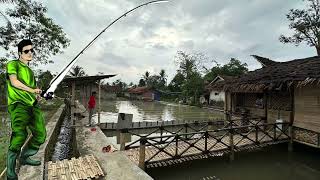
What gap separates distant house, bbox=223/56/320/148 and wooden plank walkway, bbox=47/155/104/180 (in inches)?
392

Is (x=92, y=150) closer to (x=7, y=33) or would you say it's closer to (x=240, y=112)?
(x=240, y=112)

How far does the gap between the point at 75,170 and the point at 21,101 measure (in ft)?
10.2

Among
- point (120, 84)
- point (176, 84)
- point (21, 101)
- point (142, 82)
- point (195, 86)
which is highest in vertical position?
point (142, 82)

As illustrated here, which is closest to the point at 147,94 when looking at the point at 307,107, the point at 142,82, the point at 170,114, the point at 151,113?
the point at 142,82

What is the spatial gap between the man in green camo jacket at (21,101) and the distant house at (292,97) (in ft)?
37.0

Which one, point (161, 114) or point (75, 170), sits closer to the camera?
point (75, 170)

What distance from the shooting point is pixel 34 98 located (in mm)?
3557

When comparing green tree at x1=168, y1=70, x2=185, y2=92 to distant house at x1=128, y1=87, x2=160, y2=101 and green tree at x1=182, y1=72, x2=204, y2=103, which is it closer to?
distant house at x1=128, y1=87, x2=160, y2=101

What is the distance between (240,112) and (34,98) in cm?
1550

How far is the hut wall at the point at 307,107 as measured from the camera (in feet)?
38.9

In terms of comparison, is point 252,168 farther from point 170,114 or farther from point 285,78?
point 170,114

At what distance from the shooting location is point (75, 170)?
19.7ft

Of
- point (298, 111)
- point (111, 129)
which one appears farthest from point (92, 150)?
point (298, 111)

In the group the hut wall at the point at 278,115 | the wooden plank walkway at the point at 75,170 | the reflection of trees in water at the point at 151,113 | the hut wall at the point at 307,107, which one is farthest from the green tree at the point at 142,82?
the wooden plank walkway at the point at 75,170
